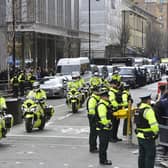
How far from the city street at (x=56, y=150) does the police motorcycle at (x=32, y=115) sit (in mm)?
257

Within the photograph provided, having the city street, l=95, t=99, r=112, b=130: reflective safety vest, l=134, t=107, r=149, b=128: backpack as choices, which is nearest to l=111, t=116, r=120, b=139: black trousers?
the city street

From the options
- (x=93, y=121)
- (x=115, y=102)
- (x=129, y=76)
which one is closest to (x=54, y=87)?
(x=129, y=76)

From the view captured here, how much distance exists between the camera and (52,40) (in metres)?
66.3

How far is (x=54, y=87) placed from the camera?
32688mm

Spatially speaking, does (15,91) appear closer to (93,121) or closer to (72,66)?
(72,66)

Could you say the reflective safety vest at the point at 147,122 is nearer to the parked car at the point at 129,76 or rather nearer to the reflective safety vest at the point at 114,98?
the reflective safety vest at the point at 114,98

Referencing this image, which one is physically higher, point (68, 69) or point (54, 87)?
point (68, 69)

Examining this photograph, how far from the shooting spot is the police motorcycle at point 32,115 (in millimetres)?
16562

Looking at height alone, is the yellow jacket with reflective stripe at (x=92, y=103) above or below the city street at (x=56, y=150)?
above

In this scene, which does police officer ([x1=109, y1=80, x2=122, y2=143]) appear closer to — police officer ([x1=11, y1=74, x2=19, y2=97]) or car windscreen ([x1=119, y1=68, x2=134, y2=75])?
police officer ([x1=11, y1=74, x2=19, y2=97])

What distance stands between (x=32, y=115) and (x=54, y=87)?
16065mm

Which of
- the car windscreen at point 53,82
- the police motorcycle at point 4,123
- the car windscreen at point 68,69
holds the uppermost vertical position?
the car windscreen at point 68,69

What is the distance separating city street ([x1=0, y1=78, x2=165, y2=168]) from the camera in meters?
11.6

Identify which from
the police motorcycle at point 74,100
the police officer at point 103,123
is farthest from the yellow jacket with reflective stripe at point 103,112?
the police motorcycle at point 74,100
